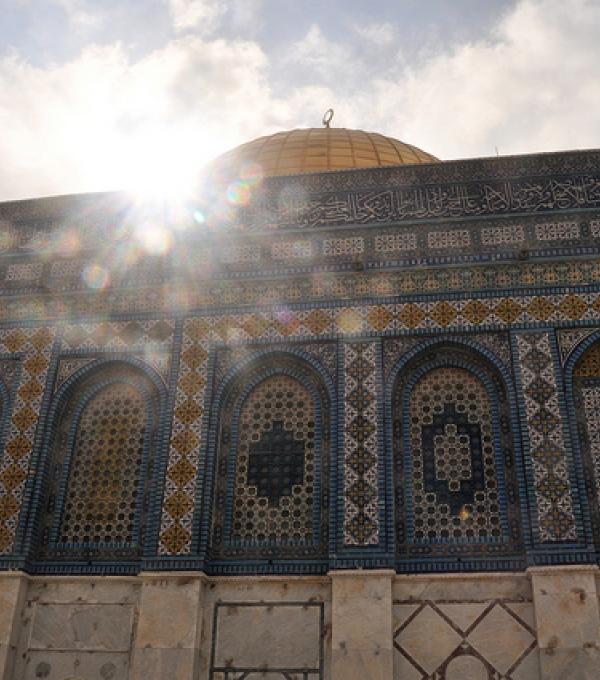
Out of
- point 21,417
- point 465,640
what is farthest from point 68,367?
point 465,640

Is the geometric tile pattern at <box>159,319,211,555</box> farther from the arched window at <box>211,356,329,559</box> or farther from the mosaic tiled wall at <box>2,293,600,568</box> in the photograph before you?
the arched window at <box>211,356,329,559</box>

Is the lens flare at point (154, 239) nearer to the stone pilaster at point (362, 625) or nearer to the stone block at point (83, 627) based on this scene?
the stone block at point (83, 627)

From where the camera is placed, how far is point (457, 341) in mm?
9102

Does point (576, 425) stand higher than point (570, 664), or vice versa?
point (576, 425)

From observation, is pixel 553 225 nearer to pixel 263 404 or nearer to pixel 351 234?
pixel 351 234

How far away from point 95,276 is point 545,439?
5.55 m

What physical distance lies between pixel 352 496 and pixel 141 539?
2.26 m

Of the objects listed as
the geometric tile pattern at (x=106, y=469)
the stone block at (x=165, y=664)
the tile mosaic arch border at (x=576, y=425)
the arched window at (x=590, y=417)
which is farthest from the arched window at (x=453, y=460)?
the geometric tile pattern at (x=106, y=469)

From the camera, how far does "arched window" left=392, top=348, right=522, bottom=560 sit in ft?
27.2

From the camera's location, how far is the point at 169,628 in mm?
8094

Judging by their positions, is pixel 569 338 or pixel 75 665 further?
pixel 569 338

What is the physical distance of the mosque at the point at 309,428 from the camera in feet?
26.1

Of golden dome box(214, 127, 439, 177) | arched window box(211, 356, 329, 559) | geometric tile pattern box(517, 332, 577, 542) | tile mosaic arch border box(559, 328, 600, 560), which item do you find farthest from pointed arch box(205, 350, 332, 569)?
golden dome box(214, 127, 439, 177)

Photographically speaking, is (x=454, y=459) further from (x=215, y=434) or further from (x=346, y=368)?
(x=215, y=434)
